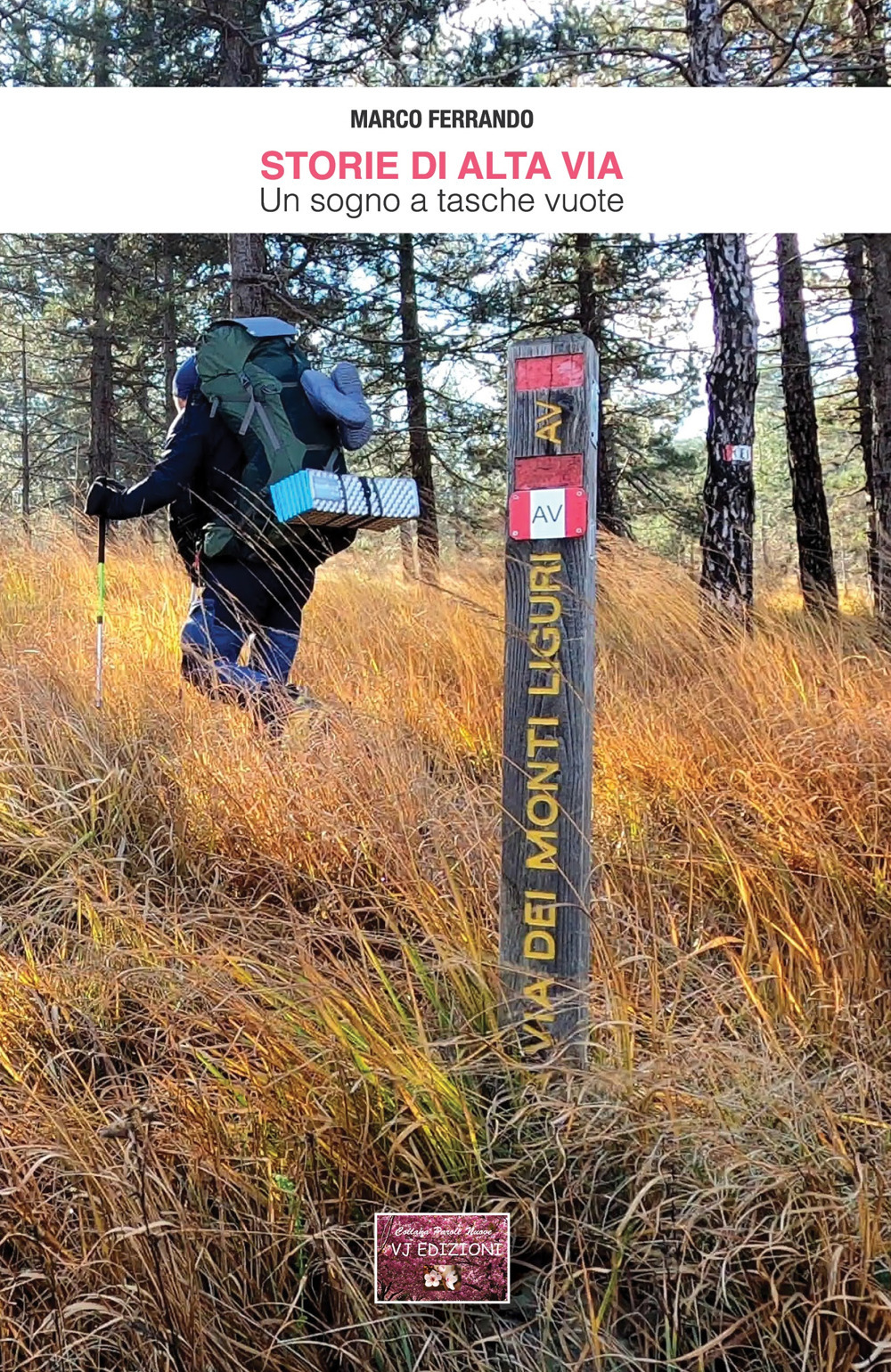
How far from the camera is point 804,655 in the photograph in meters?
3.80

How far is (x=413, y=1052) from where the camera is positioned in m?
1.60

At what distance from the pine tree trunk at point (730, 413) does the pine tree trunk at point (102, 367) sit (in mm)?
8144

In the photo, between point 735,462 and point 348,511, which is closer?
point 348,511

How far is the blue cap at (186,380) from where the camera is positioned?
365cm

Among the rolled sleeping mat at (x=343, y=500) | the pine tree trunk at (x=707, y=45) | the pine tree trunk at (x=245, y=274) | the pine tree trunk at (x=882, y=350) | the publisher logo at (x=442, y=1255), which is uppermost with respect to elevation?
the pine tree trunk at (x=707, y=45)

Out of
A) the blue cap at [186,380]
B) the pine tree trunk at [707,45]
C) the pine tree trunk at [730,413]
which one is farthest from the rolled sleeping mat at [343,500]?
the pine tree trunk at [707,45]

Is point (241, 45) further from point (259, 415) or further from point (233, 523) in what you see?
point (233, 523)

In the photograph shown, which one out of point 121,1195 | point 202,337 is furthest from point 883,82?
point 121,1195

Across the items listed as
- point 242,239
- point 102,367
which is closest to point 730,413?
point 242,239

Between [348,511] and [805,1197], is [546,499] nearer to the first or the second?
[805,1197]

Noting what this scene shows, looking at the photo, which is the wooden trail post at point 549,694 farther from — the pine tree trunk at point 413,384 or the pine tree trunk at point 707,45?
the pine tree trunk at point 413,384

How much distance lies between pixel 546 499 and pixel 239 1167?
1248mm

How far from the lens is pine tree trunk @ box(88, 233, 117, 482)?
11.6 meters

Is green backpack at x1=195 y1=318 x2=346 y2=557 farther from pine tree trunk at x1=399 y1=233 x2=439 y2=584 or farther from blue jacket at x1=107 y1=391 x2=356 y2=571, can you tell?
pine tree trunk at x1=399 y1=233 x2=439 y2=584
